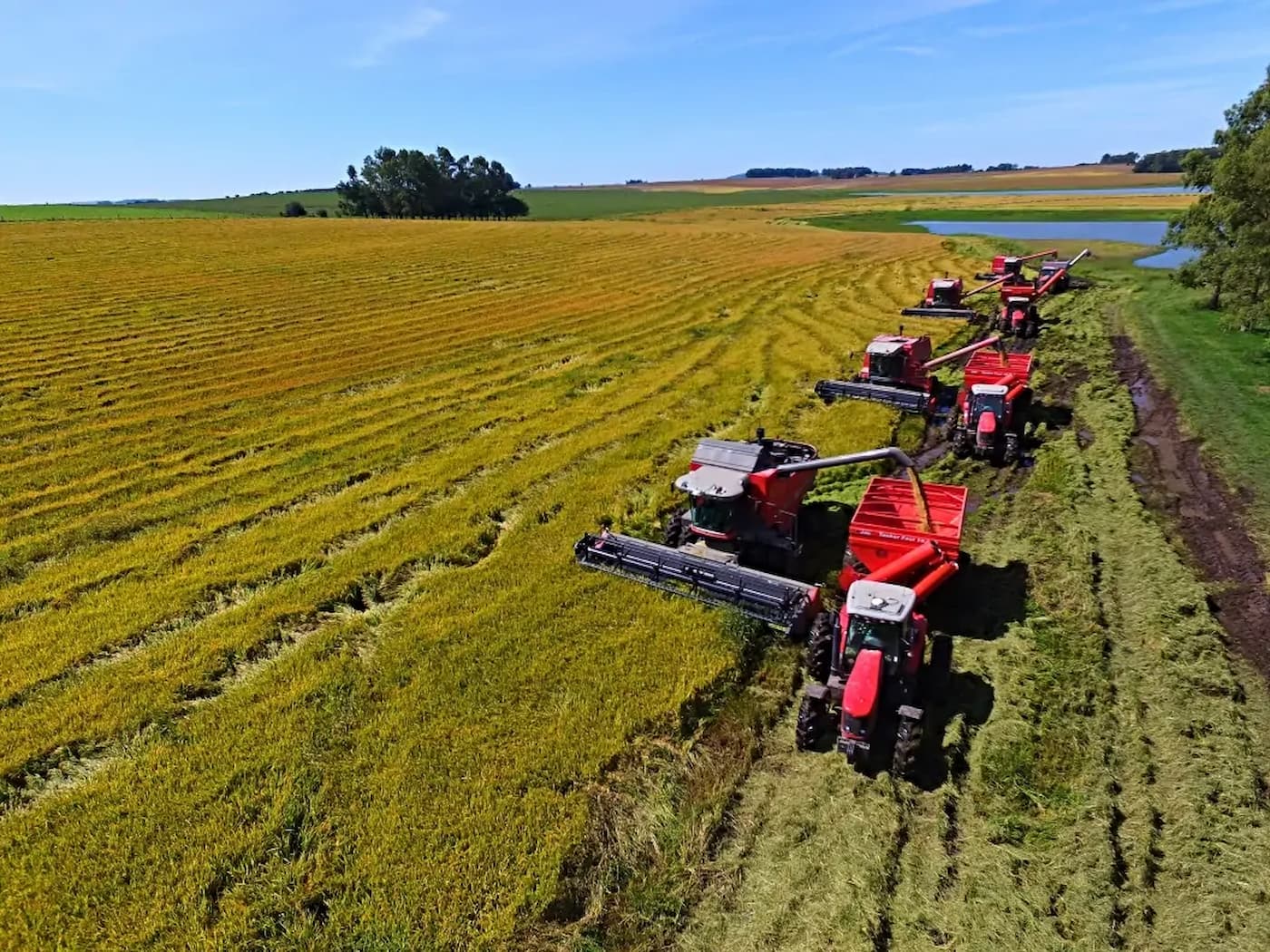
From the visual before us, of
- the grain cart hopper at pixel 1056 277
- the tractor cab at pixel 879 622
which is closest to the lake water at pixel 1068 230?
the grain cart hopper at pixel 1056 277

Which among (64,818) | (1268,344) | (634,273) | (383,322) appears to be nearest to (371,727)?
(64,818)

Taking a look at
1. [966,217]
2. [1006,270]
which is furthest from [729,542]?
[966,217]

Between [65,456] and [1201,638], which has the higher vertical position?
[65,456]

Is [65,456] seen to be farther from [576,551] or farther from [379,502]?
[576,551]

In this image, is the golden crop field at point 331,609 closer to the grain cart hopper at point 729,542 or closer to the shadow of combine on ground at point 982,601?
the grain cart hopper at point 729,542

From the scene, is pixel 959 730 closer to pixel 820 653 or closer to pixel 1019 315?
pixel 820 653

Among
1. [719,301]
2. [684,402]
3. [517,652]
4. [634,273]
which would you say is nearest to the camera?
[517,652]

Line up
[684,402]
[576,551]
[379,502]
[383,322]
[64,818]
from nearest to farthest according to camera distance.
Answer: [64,818] → [576,551] → [379,502] → [684,402] → [383,322]
